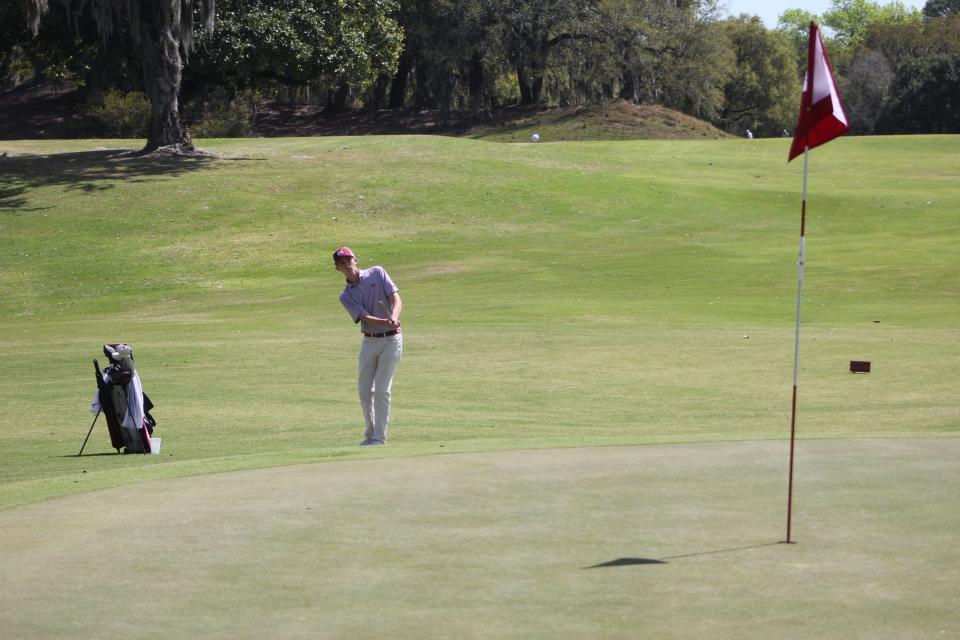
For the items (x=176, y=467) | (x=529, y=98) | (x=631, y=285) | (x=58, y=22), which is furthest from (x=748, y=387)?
(x=529, y=98)

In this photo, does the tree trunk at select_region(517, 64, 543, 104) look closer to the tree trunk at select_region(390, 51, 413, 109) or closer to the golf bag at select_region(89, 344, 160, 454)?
the tree trunk at select_region(390, 51, 413, 109)

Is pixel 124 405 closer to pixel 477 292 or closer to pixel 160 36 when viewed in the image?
pixel 477 292

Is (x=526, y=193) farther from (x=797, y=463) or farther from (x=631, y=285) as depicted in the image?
(x=797, y=463)

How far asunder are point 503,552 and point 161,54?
134 feet

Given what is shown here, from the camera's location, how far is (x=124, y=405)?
13195 mm

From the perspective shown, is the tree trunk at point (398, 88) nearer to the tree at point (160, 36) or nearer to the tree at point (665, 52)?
the tree at point (665, 52)

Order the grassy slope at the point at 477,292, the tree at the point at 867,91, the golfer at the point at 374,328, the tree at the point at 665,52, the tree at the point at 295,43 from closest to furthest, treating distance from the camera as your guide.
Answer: the golfer at the point at 374,328, the grassy slope at the point at 477,292, the tree at the point at 295,43, the tree at the point at 665,52, the tree at the point at 867,91

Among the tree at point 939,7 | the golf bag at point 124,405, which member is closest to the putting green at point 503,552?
the golf bag at point 124,405

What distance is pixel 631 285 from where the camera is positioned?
31.7 metres

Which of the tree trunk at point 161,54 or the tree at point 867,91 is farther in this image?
the tree at point 867,91

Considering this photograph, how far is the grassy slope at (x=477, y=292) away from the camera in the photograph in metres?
14.8

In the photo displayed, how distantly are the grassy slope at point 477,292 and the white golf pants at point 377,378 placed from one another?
513mm

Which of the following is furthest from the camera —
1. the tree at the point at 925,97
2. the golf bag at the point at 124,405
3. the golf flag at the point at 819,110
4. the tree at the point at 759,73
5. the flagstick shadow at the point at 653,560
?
the tree at the point at 759,73

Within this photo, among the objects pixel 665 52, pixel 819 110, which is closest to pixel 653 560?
pixel 819 110
